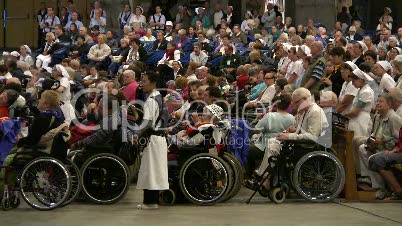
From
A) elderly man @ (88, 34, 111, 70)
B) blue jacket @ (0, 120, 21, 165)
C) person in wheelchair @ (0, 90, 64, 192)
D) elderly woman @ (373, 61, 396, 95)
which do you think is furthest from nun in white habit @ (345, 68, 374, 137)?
elderly man @ (88, 34, 111, 70)

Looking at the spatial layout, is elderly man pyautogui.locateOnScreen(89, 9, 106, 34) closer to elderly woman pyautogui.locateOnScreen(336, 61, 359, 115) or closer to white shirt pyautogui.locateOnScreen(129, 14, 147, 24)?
white shirt pyautogui.locateOnScreen(129, 14, 147, 24)

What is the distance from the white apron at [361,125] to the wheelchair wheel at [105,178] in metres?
3.41

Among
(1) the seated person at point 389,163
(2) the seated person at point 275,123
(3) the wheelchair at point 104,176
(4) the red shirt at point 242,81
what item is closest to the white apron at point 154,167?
(3) the wheelchair at point 104,176

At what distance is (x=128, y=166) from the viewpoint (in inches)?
562

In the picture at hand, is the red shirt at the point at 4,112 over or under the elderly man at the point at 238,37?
under

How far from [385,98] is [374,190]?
1.31 meters

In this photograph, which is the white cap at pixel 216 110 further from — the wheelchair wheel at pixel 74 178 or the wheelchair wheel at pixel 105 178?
the wheelchair wheel at pixel 74 178

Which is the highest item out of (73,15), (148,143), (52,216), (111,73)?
(73,15)

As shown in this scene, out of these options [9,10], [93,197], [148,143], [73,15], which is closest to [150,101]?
[148,143]

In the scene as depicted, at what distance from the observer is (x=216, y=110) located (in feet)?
46.5

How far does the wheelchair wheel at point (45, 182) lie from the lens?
1314 centimetres

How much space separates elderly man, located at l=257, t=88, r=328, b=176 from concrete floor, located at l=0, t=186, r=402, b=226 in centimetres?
75

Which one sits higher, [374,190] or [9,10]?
[9,10]

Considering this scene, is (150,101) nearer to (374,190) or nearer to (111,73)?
(374,190)
